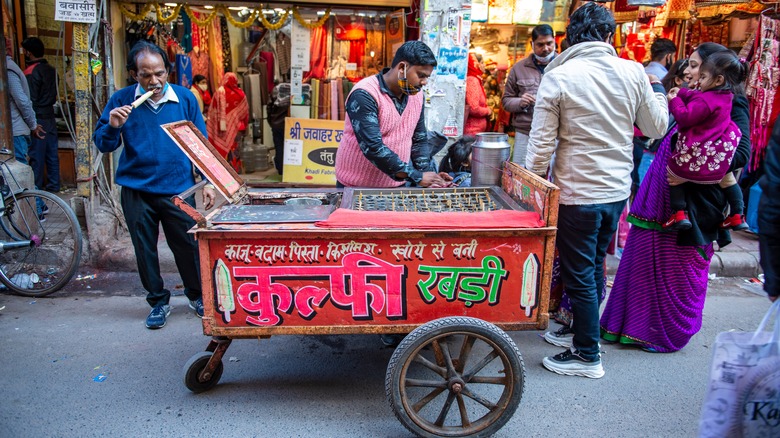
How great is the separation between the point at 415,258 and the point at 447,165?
2092 mm

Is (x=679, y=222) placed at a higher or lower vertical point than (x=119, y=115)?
lower

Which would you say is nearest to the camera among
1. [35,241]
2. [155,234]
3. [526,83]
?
[155,234]

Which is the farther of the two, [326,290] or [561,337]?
[561,337]

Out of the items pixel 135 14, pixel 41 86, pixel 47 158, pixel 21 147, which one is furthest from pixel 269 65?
pixel 21 147

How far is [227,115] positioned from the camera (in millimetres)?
7098

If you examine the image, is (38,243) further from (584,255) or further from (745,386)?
(745,386)

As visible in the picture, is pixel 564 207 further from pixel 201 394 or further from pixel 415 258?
pixel 201 394

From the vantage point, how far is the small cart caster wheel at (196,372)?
2.87 meters

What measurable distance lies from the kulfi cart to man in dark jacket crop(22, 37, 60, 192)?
192 inches

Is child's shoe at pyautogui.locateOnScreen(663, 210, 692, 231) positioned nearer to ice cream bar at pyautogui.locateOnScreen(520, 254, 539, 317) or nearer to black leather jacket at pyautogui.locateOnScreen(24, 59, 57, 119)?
ice cream bar at pyautogui.locateOnScreen(520, 254, 539, 317)

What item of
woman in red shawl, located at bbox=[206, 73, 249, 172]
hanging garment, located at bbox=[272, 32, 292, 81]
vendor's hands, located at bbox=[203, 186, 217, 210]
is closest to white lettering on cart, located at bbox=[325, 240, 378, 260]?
vendor's hands, located at bbox=[203, 186, 217, 210]

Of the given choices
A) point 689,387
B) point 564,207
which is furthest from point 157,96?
point 689,387

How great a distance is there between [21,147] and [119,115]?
3.35m

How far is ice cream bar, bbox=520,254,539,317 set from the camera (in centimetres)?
252
